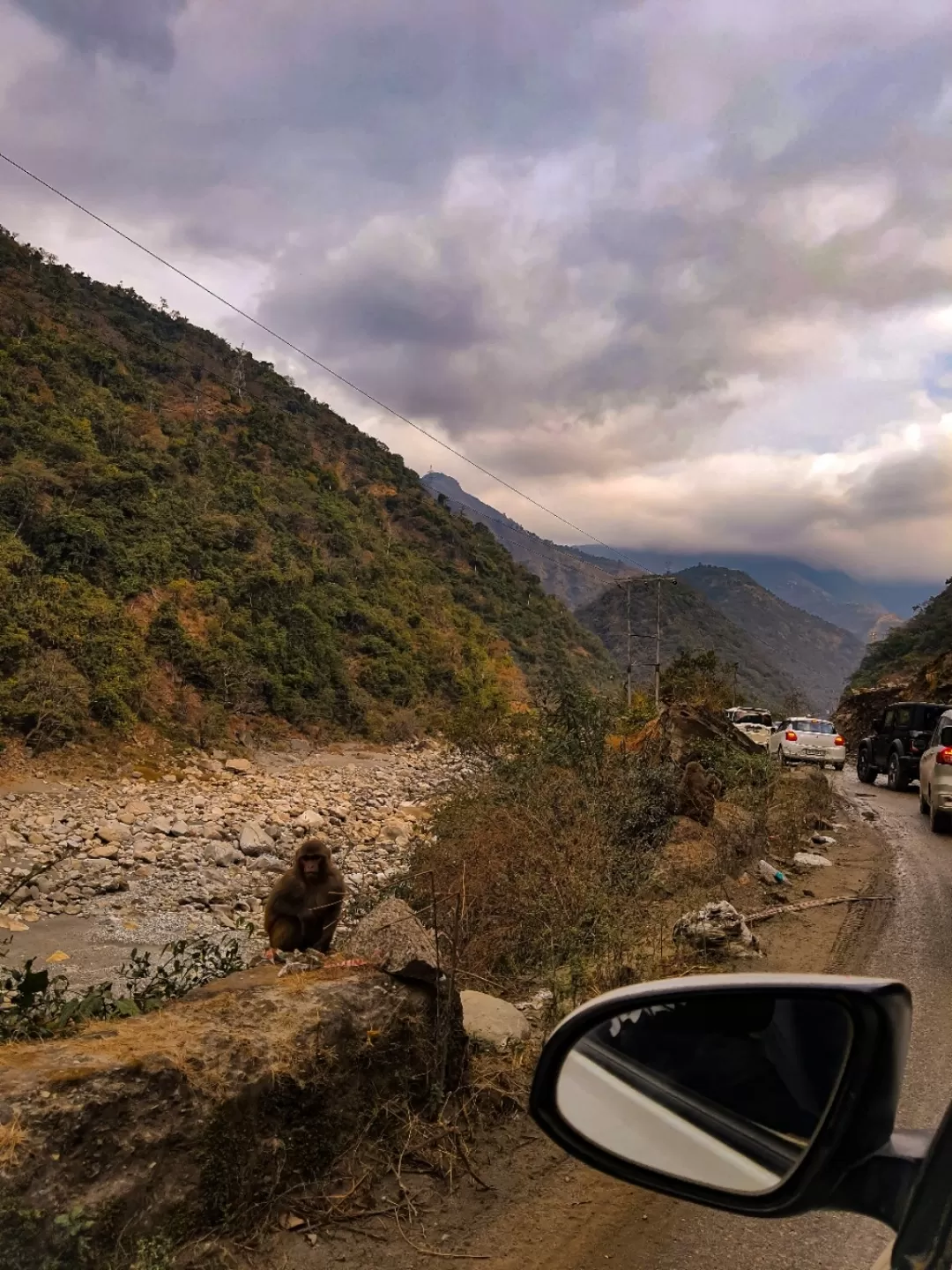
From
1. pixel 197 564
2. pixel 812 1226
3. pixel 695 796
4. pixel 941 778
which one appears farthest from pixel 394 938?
pixel 197 564

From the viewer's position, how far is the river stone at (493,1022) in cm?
459

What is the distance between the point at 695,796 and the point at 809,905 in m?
2.66

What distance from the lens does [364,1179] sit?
3.46 m

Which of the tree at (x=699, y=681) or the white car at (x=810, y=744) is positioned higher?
the tree at (x=699, y=681)

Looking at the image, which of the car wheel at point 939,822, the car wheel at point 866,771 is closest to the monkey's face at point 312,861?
the car wheel at point 939,822

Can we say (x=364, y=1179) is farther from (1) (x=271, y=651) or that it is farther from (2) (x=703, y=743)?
(1) (x=271, y=651)

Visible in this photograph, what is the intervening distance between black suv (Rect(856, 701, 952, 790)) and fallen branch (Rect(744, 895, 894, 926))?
26.3 ft

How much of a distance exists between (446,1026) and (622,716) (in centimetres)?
1337

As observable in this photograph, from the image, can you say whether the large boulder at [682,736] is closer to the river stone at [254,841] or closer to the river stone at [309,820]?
the river stone at [254,841]

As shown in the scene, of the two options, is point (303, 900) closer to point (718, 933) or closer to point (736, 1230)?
point (718, 933)

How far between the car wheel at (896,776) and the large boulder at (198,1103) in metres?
14.9

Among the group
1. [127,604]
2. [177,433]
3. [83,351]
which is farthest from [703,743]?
[83,351]

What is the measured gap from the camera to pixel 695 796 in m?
10.3

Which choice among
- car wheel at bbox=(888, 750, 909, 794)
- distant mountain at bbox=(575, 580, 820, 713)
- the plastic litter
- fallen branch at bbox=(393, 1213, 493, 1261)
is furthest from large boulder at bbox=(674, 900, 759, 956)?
distant mountain at bbox=(575, 580, 820, 713)
